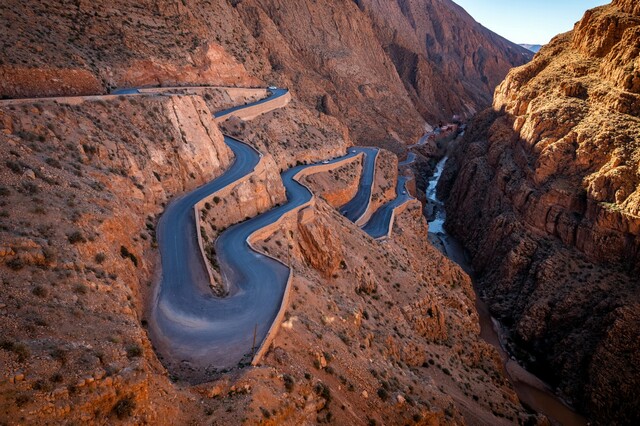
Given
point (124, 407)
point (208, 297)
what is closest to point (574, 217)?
point (208, 297)

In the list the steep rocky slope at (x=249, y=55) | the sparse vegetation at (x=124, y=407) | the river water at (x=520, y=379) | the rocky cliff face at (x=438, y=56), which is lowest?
the river water at (x=520, y=379)

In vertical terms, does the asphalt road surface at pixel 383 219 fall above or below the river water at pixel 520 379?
above

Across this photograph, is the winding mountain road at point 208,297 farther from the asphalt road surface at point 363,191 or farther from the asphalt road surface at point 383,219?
the asphalt road surface at point 363,191

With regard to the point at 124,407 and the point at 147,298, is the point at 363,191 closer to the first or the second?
the point at 147,298

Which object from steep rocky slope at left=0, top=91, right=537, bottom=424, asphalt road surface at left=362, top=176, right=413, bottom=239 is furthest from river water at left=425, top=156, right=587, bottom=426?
asphalt road surface at left=362, top=176, right=413, bottom=239

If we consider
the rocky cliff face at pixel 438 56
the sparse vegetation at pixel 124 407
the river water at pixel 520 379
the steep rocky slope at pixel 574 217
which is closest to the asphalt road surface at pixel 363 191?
the river water at pixel 520 379

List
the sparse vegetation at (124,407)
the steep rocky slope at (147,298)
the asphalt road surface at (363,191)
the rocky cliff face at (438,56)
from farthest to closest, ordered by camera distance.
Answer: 1. the rocky cliff face at (438,56)
2. the asphalt road surface at (363,191)
3. the steep rocky slope at (147,298)
4. the sparse vegetation at (124,407)

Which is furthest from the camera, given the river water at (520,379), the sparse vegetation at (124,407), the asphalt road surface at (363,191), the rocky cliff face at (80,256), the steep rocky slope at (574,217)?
the asphalt road surface at (363,191)

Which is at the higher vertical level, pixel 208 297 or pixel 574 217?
pixel 574 217
